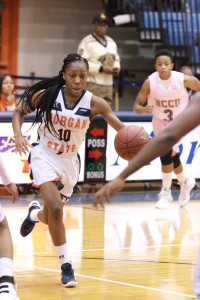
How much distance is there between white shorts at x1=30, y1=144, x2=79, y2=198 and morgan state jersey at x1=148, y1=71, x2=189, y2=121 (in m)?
4.63

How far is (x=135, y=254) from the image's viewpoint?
9281mm

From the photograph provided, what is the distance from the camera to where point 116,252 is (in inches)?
369

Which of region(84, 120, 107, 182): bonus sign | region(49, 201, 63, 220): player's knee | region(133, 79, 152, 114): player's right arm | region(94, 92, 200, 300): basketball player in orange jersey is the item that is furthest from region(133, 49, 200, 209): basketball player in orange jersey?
region(94, 92, 200, 300): basketball player in orange jersey

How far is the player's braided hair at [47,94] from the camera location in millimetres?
8125

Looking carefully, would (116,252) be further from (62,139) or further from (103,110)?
(103,110)

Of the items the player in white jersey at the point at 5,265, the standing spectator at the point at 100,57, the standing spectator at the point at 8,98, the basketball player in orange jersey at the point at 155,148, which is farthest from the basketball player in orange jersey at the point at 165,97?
the basketball player in orange jersey at the point at 155,148

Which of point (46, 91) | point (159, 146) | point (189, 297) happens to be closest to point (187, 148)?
point (46, 91)

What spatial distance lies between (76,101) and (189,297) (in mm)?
2058

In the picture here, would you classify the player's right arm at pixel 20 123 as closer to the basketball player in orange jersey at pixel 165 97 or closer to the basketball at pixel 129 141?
the basketball at pixel 129 141

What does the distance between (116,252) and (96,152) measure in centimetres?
476

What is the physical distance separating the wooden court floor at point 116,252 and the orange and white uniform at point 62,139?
902 millimetres

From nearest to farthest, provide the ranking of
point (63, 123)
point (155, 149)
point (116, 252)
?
point (155, 149), point (63, 123), point (116, 252)

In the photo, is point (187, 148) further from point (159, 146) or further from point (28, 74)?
point (159, 146)

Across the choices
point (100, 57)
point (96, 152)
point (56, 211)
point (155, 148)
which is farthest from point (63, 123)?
point (100, 57)
